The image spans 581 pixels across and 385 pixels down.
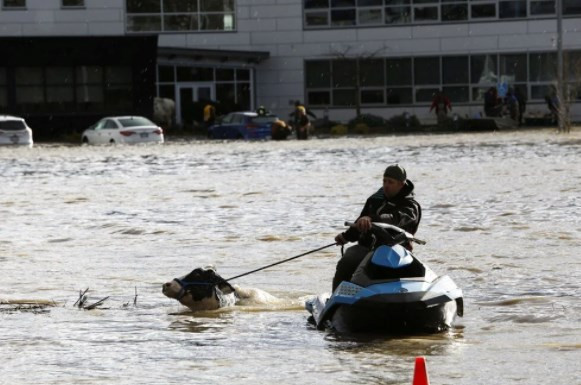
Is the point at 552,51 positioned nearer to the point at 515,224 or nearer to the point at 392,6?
the point at 392,6

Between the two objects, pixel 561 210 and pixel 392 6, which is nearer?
pixel 561 210

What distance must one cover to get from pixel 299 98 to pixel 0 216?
49750 mm

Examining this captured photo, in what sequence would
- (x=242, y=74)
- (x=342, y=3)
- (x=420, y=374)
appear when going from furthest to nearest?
(x=242, y=74), (x=342, y=3), (x=420, y=374)

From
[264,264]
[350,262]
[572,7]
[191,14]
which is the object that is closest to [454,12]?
[572,7]

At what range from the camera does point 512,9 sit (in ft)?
236

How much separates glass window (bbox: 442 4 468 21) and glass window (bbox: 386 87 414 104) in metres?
3.68

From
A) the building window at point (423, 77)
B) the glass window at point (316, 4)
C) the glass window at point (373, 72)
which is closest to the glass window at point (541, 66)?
the building window at point (423, 77)

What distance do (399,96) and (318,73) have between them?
397cm

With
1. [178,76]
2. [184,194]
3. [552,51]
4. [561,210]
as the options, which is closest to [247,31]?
[178,76]

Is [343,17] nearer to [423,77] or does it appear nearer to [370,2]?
[370,2]

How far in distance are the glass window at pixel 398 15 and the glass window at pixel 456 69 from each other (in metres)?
2.59

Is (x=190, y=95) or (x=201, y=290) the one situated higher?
(x=190, y=95)

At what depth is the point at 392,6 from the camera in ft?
242

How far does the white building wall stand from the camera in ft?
240
